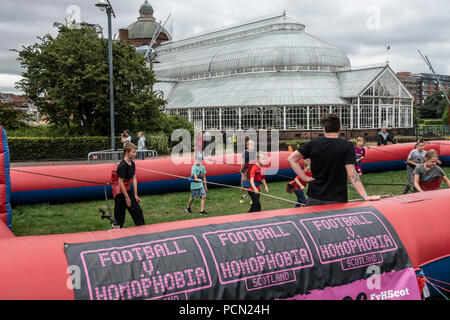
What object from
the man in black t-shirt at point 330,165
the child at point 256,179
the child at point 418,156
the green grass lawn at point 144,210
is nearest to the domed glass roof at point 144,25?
the green grass lawn at point 144,210

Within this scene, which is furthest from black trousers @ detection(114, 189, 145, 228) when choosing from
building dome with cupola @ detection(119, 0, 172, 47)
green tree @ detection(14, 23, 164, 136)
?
building dome with cupola @ detection(119, 0, 172, 47)

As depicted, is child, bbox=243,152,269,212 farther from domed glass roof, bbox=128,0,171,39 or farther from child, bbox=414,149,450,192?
domed glass roof, bbox=128,0,171,39

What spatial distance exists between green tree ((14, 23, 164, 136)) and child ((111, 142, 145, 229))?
1958 centimetres

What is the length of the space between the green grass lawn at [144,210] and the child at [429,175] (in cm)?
123

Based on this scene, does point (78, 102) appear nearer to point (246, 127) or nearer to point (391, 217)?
point (246, 127)

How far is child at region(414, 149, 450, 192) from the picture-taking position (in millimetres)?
7877

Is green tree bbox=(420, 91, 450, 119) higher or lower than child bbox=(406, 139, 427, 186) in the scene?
higher

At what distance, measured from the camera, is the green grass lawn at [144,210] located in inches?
365

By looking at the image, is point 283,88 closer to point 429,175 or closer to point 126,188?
point 429,175

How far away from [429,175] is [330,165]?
146 inches

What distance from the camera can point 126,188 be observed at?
7.57 m

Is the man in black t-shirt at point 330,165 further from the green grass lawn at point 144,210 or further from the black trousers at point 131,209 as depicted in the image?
the green grass lawn at point 144,210
